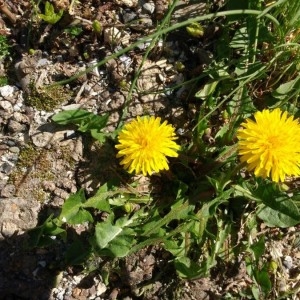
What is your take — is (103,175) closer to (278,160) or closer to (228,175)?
(228,175)

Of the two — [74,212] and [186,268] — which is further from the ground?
[74,212]

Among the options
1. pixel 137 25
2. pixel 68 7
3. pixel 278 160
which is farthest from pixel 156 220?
pixel 68 7

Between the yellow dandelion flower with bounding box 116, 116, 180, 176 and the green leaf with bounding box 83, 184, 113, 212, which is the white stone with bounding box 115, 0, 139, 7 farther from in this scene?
the green leaf with bounding box 83, 184, 113, 212

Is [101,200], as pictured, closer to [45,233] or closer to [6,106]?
[45,233]

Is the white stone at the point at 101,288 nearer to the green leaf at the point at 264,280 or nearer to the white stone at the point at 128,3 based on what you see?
the green leaf at the point at 264,280

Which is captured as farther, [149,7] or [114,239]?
[149,7]

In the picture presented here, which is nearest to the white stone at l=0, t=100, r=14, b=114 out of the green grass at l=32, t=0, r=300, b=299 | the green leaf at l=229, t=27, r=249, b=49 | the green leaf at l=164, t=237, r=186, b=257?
the green grass at l=32, t=0, r=300, b=299

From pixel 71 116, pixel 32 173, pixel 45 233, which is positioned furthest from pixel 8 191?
pixel 71 116
